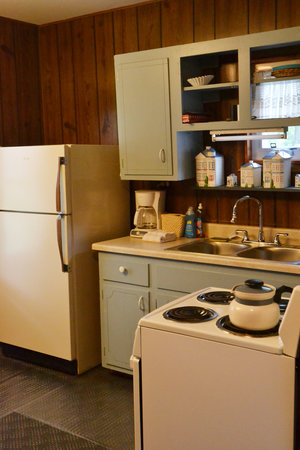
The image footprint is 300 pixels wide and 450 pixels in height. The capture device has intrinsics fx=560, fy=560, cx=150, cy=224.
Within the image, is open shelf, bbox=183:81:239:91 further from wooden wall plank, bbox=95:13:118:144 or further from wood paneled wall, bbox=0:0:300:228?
wooden wall plank, bbox=95:13:118:144

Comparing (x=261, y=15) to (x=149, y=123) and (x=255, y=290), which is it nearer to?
(x=149, y=123)

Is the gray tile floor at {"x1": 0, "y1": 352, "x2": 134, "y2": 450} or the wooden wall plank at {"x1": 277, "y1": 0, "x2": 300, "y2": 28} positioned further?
the wooden wall plank at {"x1": 277, "y1": 0, "x2": 300, "y2": 28}

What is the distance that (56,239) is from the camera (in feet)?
12.0

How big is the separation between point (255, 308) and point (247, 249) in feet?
5.48

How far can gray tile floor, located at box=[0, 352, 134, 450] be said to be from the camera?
2963 mm

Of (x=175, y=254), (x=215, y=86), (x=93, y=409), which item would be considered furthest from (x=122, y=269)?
(x=215, y=86)

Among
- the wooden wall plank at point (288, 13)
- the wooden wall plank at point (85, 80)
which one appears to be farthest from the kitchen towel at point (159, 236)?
the wooden wall plank at point (288, 13)

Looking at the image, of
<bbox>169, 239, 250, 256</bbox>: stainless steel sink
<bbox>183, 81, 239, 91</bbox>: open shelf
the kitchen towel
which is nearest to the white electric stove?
<bbox>169, 239, 250, 256</bbox>: stainless steel sink

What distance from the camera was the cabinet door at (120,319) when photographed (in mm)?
3535

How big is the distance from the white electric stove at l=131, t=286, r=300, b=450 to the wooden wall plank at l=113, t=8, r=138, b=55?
8.25 feet

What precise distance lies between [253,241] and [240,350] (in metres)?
1.90

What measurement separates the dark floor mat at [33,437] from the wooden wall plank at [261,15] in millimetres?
2586

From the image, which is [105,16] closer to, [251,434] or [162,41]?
[162,41]

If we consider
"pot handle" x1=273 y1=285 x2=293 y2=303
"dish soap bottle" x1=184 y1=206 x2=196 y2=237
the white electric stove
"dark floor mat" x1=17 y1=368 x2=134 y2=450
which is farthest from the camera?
"dish soap bottle" x1=184 y1=206 x2=196 y2=237
